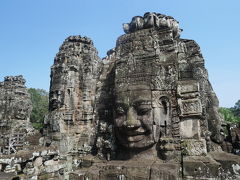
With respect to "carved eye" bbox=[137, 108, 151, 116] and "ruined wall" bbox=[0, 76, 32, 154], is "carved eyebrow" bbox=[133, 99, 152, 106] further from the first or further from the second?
"ruined wall" bbox=[0, 76, 32, 154]

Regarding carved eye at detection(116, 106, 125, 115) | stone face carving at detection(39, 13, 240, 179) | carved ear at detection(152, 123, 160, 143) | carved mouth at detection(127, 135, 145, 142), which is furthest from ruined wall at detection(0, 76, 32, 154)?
carved ear at detection(152, 123, 160, 143)

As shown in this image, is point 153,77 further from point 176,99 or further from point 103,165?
point 103,165

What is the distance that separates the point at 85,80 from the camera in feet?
49.1

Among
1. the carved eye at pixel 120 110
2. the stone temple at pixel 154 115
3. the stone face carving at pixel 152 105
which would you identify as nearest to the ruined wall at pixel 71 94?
the stone face carving at pixel 152 105

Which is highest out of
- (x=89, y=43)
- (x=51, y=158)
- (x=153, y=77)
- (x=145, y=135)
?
(x=89, y=43)

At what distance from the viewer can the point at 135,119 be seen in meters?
3.72

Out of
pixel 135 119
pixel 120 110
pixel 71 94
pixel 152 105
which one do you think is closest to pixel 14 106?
pixel 71 94

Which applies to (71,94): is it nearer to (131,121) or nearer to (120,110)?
(120,110)

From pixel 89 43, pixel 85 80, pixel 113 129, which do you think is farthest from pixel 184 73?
pixel 89 43

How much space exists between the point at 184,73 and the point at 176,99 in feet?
2.14

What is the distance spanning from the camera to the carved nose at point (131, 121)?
3619 mm

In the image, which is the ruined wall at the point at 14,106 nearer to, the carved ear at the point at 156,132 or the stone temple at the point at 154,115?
the stone temple at the point at 154,115

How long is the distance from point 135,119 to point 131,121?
105 mm

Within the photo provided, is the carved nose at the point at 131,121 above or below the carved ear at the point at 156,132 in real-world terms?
above
